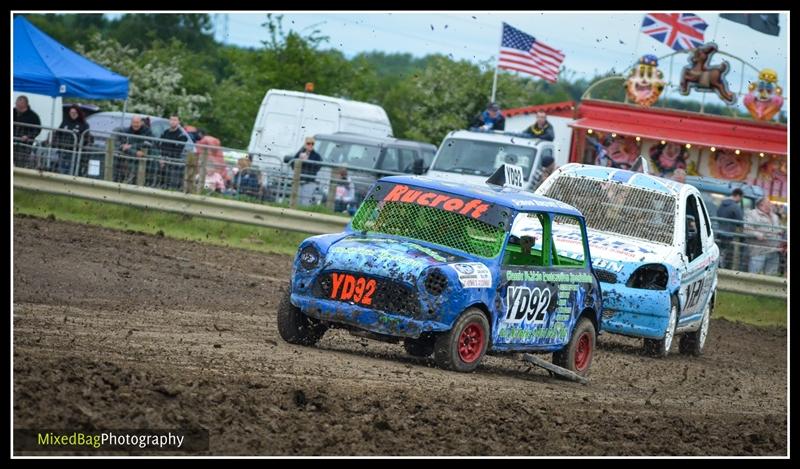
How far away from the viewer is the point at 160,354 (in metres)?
9.55

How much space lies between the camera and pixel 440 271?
10.0m

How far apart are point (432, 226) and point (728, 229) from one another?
36.1 ft

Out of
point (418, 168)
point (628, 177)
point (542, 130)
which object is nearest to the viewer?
point (628, 177)

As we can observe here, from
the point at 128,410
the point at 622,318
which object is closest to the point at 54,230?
the point at 622,318

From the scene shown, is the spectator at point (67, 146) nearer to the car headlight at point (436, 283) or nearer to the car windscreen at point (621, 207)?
the car windscreen at point (621, 207)

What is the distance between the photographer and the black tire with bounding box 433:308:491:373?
33.4 feet

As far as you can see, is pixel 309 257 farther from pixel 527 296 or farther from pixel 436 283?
pixel 527 296

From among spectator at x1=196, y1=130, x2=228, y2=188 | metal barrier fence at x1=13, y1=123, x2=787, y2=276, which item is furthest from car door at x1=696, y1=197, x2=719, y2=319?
spectator at x1=196, y1=130, x2=228, y2=188

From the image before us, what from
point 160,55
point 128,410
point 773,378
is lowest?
point 773,378

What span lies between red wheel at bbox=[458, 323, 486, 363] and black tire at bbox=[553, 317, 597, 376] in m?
1.31

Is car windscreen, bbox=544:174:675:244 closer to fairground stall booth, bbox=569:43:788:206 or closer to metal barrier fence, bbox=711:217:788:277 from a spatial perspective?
metal barrier fence, bbox=711:217:788:277

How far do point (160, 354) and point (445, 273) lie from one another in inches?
84.3

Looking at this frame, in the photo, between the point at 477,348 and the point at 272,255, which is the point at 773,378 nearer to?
the point at 477,348

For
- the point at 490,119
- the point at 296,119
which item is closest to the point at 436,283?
the point at 490,119
